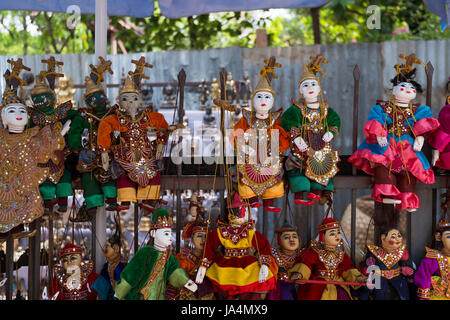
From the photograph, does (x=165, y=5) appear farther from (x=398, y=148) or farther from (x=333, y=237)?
(x=333, y=237)

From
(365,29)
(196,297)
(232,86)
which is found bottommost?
(196,297)

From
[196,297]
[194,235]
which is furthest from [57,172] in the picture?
[196,297]

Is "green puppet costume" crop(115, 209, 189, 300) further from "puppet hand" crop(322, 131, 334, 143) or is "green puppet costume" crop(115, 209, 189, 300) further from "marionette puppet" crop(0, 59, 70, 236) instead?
"puppet hand" crop(322, 131, 334, 143)

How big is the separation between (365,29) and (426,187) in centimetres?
473

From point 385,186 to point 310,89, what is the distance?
864 millimetres

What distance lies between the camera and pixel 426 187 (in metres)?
4.06

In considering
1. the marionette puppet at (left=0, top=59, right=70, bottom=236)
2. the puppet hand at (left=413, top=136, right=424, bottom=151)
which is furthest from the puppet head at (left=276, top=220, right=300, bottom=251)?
the marionette puppet at (left=0, top=59, right=70, bottom=236)

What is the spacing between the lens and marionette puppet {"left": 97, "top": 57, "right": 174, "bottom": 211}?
3760mm

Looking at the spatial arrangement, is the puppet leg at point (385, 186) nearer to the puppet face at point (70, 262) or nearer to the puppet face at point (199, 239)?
the puppet face at point (199, 239)

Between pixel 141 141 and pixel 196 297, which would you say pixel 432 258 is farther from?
pixel 141 141

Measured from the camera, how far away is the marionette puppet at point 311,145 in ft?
12.6

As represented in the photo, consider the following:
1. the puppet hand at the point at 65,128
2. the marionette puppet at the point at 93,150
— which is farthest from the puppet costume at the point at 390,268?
the puppet hand at the point at 65,128

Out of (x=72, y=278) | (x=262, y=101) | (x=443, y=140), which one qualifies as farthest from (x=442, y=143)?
(x=72, y=278)

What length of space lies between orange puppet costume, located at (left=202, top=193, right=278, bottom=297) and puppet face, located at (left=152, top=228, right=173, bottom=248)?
282 millimetres
